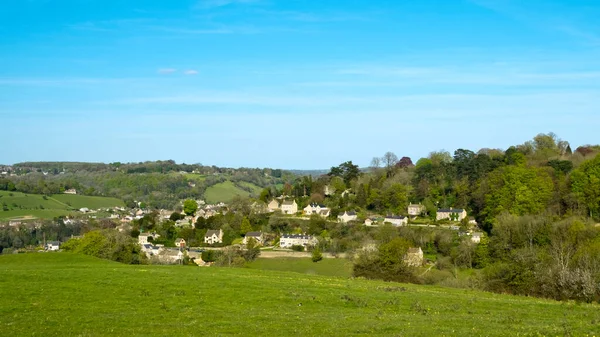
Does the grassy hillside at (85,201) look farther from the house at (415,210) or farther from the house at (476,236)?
the house at (476,236)

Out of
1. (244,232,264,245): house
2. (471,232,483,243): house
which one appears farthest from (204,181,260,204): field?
(471,232,483,243): house

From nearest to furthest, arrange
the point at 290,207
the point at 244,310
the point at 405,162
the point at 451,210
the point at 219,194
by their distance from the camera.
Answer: the point at 244,310 < the point at 451,210 < the point at 290,207 < the point at 405,162 < the point at 219,194

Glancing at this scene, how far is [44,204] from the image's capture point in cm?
14925

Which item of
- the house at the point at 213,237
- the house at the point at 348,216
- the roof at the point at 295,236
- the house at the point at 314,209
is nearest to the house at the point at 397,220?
the house at the point at 348,216

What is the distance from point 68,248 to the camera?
58281mm

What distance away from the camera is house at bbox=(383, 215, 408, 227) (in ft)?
275

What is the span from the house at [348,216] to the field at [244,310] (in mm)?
65432

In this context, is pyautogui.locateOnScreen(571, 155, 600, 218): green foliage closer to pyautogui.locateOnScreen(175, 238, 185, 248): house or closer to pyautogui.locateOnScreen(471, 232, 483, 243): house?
pyautogui.locateOnScreen(471, 232, 483, 243): house

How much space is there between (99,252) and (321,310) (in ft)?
131

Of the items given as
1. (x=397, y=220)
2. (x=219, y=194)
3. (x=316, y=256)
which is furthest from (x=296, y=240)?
(x=219, y=194)

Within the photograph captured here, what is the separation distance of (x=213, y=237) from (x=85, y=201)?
288ft

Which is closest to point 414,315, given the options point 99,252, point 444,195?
point 99,252

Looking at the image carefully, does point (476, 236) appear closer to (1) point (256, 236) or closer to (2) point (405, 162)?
(1) point (256, 236)

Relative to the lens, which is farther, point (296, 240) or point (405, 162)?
point (405, 162)
